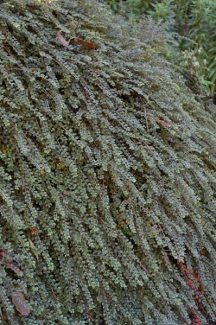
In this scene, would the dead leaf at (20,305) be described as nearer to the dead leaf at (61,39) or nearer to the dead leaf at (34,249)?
the dead leaf at (34,249)

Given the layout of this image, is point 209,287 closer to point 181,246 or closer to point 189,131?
point 181,246

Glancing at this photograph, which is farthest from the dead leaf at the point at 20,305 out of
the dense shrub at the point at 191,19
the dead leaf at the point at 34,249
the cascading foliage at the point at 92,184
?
the dense shrub at the point at 191,19

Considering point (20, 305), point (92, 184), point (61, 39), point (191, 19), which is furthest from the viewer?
point (191, 19)

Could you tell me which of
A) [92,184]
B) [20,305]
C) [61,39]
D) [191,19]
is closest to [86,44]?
[61,39]

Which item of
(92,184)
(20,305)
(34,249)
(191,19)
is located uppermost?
(191,19)

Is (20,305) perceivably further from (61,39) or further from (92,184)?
(61,39)

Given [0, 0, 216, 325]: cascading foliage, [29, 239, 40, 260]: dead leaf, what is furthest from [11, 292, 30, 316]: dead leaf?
[29, 239, 40, 260]: dead leaf

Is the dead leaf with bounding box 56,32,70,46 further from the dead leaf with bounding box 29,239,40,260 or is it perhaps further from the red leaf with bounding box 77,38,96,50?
the dead leaf with bounding box 29,239,40,260

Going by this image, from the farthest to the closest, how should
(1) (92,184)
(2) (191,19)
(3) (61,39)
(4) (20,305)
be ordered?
1. (2) (191,19)
2. (3) (61,39)
3. (1) (92,184)
4. (4) (20,305)

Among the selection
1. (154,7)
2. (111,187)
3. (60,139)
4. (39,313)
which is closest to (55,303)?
(39,313)

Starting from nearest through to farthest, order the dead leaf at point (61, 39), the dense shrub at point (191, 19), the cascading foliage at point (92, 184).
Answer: the cascading foliage at point (92, 184), the dead leaf at point (61, 39), the dense shrub at point (191, 19)
